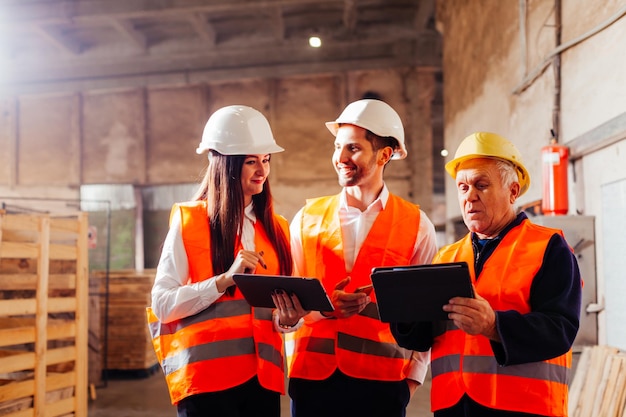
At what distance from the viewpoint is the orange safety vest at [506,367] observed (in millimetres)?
2053

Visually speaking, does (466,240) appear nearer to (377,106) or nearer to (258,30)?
(377,106)

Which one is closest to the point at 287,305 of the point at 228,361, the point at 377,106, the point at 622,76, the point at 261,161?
the point at 228,361

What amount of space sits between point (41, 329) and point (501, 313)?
15.9ft

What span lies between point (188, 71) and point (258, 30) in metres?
1.75

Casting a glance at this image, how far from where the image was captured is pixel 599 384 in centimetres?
451

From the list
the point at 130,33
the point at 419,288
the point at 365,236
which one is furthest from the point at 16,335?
the point at 130,33

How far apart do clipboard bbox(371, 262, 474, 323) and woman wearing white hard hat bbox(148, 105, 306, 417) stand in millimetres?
470

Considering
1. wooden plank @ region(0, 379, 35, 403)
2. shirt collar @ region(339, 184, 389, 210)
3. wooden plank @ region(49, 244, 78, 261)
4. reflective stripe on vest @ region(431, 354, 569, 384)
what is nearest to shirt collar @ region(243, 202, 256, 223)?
shirt collar @ region(339, 184, 389, 210)

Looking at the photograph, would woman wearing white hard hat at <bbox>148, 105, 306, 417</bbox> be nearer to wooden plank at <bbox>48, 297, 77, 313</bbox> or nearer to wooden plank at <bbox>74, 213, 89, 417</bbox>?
wooden plank at <bbox>48, 297, 77, 313</bbox>

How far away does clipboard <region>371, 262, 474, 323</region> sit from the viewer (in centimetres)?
186

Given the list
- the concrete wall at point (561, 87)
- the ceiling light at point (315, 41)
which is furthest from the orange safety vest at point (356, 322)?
the ceiling light at point (315, 41)

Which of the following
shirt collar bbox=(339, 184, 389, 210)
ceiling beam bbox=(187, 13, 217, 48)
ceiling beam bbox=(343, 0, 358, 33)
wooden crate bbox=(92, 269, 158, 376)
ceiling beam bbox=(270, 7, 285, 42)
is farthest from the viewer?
ceiling beam bbox=(187, 13, 217, 48)

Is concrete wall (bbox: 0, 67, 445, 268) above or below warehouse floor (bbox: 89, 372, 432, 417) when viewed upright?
above

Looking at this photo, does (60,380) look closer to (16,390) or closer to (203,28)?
(16,390)
